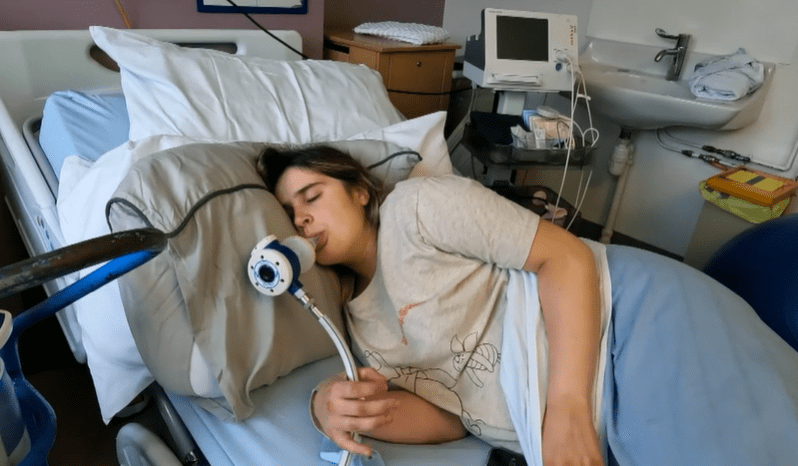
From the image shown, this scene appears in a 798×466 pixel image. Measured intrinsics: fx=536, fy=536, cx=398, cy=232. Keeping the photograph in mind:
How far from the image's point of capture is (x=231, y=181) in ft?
2.91

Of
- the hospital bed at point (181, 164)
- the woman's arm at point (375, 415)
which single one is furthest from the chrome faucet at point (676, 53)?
the woman's arm at point (375, 415)

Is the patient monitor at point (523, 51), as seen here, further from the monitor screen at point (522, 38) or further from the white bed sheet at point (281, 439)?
the white bed sheet at point (281, 439)

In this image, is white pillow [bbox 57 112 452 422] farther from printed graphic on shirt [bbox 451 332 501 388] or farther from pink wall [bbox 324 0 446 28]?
pink wall [bbox 324 0 446 28]

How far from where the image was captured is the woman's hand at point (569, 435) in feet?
2.63

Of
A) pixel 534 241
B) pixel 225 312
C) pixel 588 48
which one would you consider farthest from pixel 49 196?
pixel 588 48

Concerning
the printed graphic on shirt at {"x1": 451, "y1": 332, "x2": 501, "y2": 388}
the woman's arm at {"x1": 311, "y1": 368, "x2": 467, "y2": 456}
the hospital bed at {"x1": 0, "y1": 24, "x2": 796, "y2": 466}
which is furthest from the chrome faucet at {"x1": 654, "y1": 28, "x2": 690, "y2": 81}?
the woman's arm at {"x1": 311, "y1": 368, "x2": 467, "y2": 456}

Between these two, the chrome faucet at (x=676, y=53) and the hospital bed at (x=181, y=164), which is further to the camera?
the chrome faucet at (x=676, y=53)

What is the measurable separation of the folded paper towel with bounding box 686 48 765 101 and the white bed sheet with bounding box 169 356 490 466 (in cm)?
175

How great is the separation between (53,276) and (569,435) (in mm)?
713

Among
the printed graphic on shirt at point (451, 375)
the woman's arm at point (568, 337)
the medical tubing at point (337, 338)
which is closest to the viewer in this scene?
the medical tubing at point (337, 338)

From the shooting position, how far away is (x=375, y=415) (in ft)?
2.53

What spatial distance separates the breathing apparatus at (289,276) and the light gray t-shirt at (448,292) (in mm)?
213

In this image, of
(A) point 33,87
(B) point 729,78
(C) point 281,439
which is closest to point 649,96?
(B) point 729,78

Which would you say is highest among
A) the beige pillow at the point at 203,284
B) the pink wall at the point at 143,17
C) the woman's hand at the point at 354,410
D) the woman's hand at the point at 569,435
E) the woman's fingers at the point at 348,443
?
the pink wall at the point at 143,17
